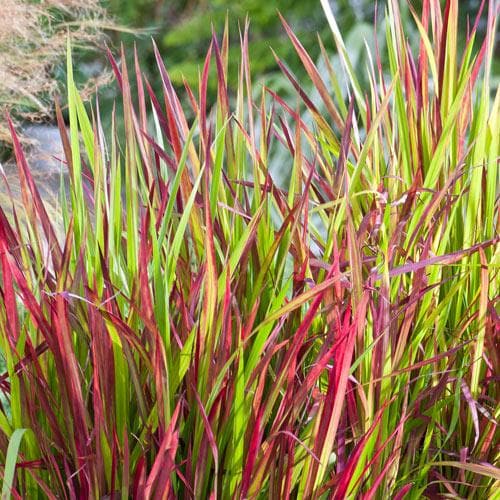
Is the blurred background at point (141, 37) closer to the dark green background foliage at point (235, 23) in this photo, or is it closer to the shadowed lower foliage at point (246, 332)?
the dark green background foliage at point (235, 23)

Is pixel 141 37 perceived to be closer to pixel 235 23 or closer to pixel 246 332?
pixel 235 23

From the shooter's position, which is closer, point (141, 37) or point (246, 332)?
point (246, 332)

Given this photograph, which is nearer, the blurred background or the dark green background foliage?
the blurred background

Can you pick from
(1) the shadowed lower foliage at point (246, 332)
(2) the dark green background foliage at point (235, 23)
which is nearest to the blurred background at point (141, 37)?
(2) the dark green background foliage at point (235, 23)

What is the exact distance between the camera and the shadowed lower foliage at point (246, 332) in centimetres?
60

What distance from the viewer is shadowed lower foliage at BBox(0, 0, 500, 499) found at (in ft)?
1.96

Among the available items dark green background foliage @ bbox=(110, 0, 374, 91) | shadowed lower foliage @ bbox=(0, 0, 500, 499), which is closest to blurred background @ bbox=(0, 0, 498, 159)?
dark green background foliage @ bbox=(110, 0, 374, 91)

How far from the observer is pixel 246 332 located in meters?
0.60

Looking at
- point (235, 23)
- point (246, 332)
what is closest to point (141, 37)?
point (235, 23)

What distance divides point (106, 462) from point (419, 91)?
0.50 m

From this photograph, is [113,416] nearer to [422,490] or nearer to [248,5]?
[422,490]

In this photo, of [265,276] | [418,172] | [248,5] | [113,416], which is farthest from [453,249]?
[248,5]

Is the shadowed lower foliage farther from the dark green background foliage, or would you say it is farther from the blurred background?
the dark green background foliage

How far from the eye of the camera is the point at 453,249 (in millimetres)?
831
